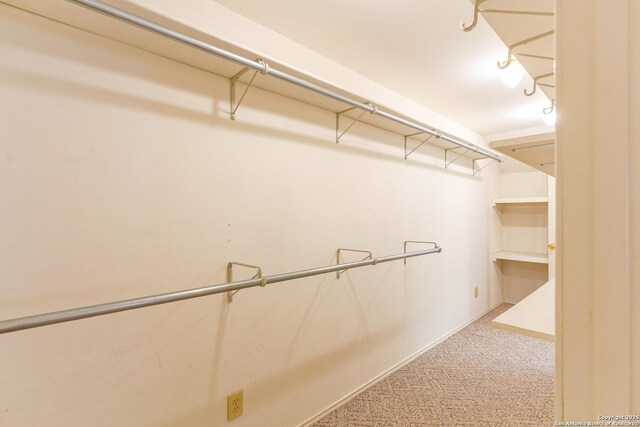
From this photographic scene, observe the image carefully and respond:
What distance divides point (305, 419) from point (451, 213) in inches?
89.6

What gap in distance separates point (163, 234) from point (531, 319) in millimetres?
1346

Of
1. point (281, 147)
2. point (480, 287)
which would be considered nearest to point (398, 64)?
point (281, 147)

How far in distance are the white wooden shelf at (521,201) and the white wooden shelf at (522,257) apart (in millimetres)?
622

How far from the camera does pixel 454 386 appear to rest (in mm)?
2273

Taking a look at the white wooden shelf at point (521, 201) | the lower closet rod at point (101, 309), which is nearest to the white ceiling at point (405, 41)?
the lower closet rod at point (101, 309)

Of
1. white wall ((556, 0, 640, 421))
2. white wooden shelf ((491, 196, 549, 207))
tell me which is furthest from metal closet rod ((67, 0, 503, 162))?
white wooden shelf ((491, 196, 549, 207))

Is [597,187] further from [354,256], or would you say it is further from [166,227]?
[354,256]

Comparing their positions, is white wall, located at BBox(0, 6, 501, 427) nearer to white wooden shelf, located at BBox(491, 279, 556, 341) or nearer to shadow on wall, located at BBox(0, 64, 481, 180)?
shadow on wall, located at BBox(0, 64, 481, 180)

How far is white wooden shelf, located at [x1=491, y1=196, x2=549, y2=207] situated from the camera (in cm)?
370

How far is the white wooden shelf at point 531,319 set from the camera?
82cm

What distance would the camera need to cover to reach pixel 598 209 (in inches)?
13.5

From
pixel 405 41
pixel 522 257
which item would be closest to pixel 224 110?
pixel 405 41

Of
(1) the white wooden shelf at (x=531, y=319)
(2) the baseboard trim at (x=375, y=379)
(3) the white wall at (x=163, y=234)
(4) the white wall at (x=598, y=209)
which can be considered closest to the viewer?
(4) the white wall at (x=598, y=209)

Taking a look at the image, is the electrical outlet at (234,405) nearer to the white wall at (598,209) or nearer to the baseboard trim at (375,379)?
the baseboard trim at (375,379)
